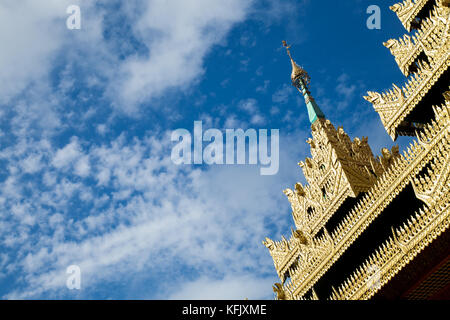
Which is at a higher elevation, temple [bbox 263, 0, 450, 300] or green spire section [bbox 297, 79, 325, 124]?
green spire section [bbox 297, 79, 325, 124]

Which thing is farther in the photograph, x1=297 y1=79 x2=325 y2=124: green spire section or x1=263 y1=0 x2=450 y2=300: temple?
x1=297 y1=79 x2=325 y2=124: green spire section

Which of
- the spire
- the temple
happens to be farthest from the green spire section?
the temple

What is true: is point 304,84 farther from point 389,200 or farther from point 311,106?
point 389,200

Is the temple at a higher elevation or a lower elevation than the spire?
lower

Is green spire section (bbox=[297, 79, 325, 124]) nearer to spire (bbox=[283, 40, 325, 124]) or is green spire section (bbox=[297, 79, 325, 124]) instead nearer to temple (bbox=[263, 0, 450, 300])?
spire (bbox=[283, 40, 325, 124])

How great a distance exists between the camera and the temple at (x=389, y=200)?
1051cm

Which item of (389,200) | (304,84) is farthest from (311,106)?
(389,200)

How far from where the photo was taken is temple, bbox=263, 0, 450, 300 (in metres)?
10.5

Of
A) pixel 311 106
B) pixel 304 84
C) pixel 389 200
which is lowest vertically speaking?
pixel 389 200

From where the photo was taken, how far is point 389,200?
12.3m

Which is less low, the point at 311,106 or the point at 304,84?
the point at 304,84

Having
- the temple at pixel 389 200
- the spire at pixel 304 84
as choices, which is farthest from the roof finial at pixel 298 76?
the temple at pixel 389 200

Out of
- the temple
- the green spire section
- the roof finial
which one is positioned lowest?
the temple

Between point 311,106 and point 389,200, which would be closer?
point 389,200
